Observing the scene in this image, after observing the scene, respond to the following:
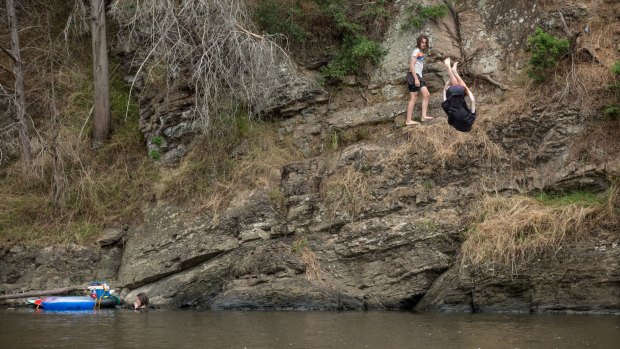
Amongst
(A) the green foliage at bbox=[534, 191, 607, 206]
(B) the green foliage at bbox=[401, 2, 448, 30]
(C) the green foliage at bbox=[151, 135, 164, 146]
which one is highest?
(B) the green foliage at bbox=[401, 2, 448, 30]

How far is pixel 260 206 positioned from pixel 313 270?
205cm

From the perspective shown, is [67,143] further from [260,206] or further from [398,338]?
[398,338]

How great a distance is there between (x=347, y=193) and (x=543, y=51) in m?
4.90

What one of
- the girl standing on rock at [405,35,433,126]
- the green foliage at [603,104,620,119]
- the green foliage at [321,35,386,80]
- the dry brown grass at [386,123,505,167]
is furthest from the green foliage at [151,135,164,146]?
the green foliage at [603,104,620,119]

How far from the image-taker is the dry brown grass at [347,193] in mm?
15828

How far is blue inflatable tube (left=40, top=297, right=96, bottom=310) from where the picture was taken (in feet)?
50.3

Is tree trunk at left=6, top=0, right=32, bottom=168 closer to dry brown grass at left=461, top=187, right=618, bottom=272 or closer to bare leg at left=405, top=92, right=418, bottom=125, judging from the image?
bare leg at left=405, top=92, right=418, bottom=125

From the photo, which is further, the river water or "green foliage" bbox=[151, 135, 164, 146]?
"green foliage" bbox=[151, 135, 164, 146]

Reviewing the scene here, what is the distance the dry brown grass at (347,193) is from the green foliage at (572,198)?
10.9 feet

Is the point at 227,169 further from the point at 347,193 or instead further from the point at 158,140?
the point at 347,193

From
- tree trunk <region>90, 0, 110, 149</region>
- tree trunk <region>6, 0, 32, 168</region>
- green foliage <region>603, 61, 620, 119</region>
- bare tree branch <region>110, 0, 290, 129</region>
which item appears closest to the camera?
green foliage <region>603, 61, 620, 119</region>

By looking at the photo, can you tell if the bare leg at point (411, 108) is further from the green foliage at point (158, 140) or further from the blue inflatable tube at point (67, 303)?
the blue inflatable tube at point (67, 303)

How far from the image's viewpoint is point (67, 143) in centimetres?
1877

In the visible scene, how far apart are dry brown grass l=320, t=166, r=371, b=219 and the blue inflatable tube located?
5036 millimetres
